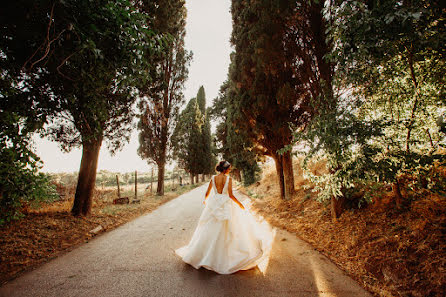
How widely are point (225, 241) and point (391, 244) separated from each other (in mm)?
2859

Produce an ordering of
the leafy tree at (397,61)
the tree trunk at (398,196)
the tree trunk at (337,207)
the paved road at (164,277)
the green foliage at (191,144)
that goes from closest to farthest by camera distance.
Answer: the leafy tree at (397,61), the paved road at (164,277), the tree trunk at (398,196), the tree trunk at (337,207), the green foliage at (191,144)

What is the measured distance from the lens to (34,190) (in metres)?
2.85

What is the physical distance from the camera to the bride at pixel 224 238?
326 centimetres

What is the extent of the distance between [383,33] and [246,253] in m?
3.91

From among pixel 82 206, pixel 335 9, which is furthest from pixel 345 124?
pixel 82 206

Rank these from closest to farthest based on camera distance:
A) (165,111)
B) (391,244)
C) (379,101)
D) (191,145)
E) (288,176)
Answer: (391,244), (379,101), (288,176), (165,111), (191,145)

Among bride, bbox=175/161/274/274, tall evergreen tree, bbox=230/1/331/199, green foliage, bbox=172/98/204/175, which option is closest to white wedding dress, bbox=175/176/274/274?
bride, bbox=175/161/274/274

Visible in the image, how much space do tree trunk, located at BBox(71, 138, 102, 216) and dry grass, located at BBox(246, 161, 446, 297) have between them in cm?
731

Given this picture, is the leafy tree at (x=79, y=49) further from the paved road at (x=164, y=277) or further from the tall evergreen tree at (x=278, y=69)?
the tall evergreen tree at (x=278, y=69)

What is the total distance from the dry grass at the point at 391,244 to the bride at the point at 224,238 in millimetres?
1554

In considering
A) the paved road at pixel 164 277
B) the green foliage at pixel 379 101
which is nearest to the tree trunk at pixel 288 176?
the paved road at pixel 164 277

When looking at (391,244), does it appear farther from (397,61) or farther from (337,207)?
(397,61)

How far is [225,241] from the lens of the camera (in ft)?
11.3

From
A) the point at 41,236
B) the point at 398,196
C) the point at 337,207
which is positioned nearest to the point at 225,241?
the point at 337,207
